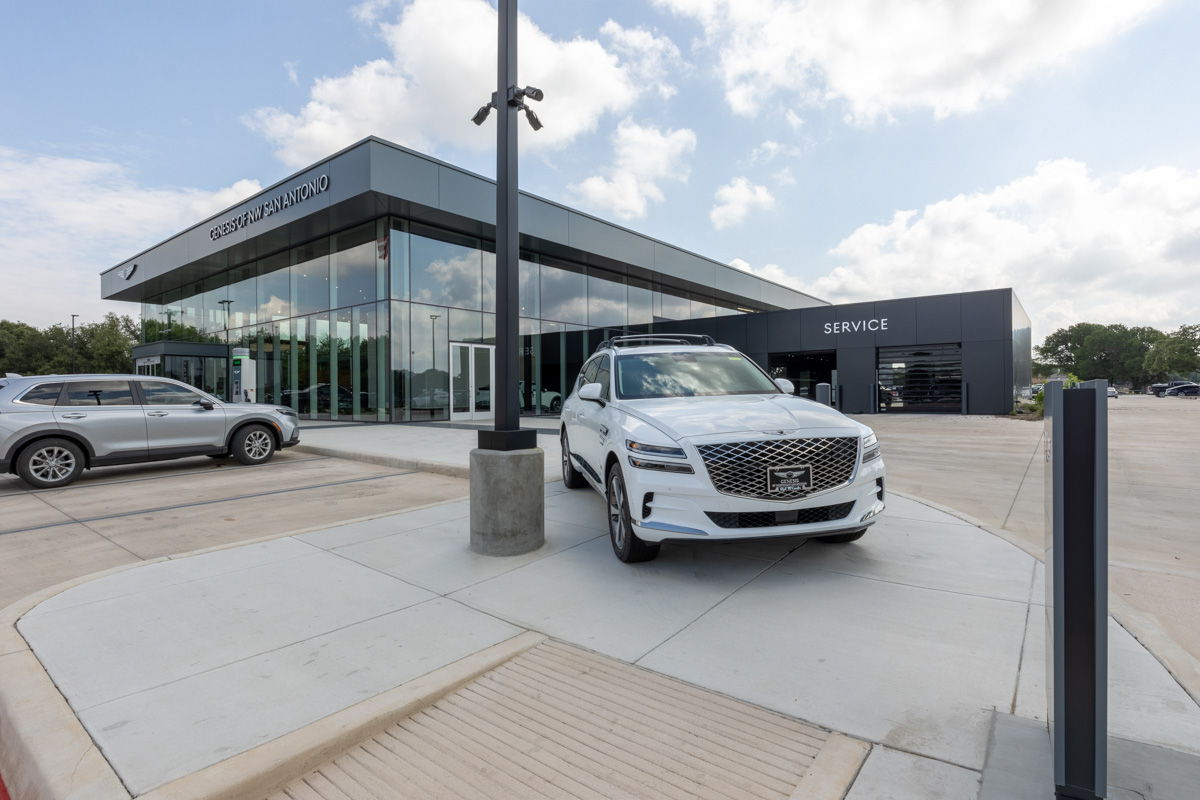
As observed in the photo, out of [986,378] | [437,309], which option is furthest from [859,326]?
[437,309]

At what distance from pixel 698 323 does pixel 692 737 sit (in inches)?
1124

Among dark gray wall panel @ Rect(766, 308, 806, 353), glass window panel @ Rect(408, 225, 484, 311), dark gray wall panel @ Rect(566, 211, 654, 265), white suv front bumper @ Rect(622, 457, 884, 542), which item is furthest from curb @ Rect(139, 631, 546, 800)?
dark gray wall panel @ Rect(766, 308, 806, 353)

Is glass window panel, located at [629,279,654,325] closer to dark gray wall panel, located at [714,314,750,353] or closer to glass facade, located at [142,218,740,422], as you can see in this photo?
glass facade, located at [142,218,740,422]

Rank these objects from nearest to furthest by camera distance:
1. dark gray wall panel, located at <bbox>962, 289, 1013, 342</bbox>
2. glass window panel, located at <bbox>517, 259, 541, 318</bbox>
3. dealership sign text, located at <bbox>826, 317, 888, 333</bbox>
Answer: dark gray wall panel, located at <bbox>962, 289, 1013, 342</bbox> < glass window panel, located at <bbox>517, 259, 541, 318</bbox> < dealership sign text, located at <bbox>826, 317, 888, 333</bbox>

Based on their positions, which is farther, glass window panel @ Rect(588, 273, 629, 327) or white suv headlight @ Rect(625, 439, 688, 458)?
glass window panel @ Rect(588, 273, 629, 327)

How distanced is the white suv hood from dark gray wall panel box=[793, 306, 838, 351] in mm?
23396

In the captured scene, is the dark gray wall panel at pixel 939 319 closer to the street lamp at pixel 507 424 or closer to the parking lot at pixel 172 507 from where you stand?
the parking lot at pixel 172 507

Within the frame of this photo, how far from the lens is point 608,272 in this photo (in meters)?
27.0

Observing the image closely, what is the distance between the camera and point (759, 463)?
4031mm

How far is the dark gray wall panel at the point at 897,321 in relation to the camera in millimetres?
24641

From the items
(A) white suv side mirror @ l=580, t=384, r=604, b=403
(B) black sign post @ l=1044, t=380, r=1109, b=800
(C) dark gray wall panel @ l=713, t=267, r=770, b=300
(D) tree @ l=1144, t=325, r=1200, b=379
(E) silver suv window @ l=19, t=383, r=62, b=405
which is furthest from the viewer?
(D) tree @ l=1144, t=325, r=1200, b=379

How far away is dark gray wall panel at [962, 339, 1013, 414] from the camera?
23109mm

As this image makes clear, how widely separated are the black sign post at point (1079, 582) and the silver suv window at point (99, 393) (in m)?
11.8

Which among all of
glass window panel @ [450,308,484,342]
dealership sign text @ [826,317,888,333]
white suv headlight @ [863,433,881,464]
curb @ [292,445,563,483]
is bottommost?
curb @ [292,445,563,483]
